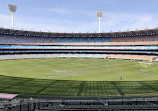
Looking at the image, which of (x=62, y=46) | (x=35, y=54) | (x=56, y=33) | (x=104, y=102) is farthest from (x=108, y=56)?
(x=104, y=102)

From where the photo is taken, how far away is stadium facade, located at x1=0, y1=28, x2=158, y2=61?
78750 mm

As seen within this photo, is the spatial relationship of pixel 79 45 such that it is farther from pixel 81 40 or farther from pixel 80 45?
pixel 81 40

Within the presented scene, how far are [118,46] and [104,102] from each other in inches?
3147

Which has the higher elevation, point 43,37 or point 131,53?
point 43,37

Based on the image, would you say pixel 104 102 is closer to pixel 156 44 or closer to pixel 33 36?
pixel 156 44

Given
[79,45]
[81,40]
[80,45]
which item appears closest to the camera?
[80,45]

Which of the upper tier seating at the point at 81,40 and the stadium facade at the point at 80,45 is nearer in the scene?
the stadium facade at the point at 80,45

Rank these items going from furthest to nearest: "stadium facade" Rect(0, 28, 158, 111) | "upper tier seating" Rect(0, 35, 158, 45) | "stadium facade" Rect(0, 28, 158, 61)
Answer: "upper tier seating" Rect(0, 35, 158, 45) → "stadium facade" Rect(0, 28, 158, 61) → "stadium facade" Rect(0, 28, 158, 111)

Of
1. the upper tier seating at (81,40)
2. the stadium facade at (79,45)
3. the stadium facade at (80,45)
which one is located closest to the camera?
the stadium facade at (80,45)

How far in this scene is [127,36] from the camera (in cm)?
9231

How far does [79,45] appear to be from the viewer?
3932 inches

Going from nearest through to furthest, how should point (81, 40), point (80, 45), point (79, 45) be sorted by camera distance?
point (80, 45) → point (79, 45) → point (81, 40)

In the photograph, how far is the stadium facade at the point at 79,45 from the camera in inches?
3100

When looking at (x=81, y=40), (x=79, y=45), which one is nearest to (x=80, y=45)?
(x=79, y=45)
